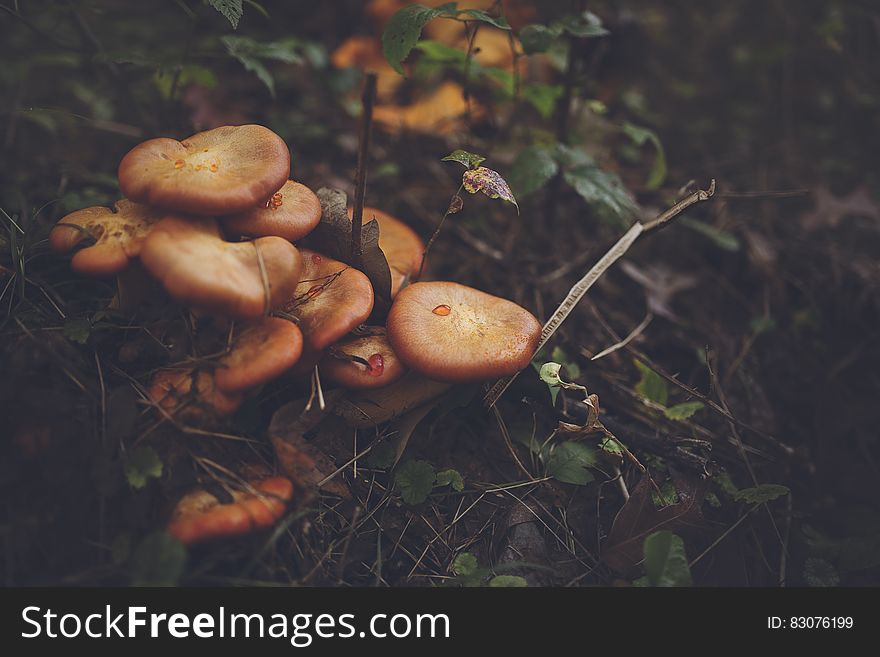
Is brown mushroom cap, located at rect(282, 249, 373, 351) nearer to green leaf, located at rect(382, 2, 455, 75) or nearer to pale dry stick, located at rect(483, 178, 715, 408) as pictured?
pale dry stick, located at rect(483, 178, 715, 408)

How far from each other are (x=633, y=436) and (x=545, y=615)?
85cm

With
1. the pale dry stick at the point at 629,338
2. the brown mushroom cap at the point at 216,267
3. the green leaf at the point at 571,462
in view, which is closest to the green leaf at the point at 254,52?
the brown mushroom cap at the point at 216,267

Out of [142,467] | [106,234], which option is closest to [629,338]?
[142,467]

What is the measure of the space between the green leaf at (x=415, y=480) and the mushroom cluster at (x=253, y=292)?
23 centimetres

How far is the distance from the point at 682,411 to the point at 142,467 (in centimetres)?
217

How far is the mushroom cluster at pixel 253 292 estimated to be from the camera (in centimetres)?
188

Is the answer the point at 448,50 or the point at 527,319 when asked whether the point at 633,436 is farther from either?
the point at 448,50

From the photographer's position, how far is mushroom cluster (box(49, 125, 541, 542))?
1875mm

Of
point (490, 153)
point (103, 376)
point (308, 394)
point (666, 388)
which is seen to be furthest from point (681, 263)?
point (103, 376)

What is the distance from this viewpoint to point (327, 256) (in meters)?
2.45

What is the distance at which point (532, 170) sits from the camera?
2.90 meters

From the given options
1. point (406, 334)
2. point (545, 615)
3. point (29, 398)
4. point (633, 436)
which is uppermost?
point (406, 334)

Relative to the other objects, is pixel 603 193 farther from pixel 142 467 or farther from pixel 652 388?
pixel 142 467

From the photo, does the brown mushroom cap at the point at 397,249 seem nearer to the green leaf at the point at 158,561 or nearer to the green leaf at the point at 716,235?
the green leaf at the point at 158,561
